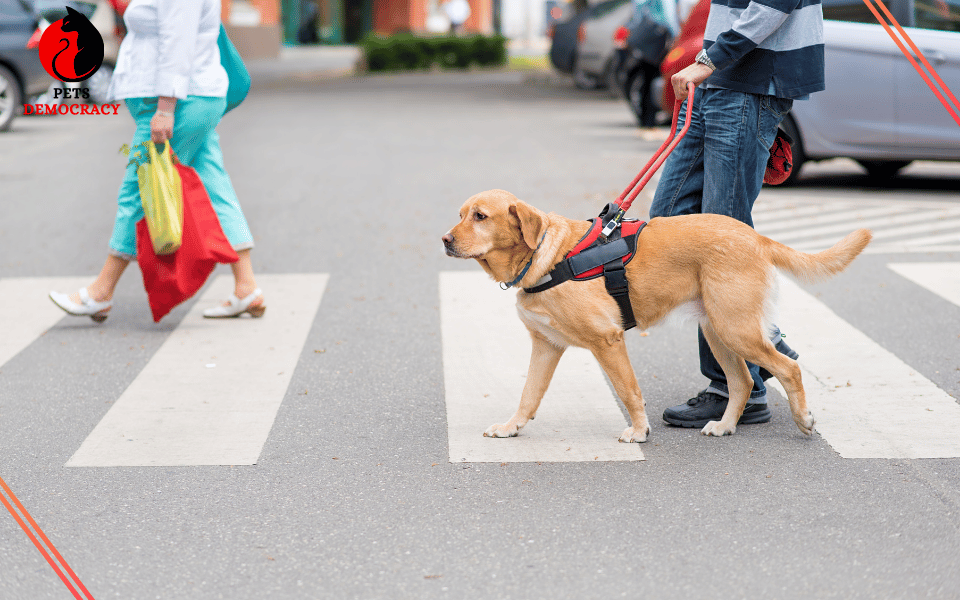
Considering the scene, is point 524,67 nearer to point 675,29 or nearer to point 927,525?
point 675,29

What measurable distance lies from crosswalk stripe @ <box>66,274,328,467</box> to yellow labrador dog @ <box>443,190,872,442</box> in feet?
3.84

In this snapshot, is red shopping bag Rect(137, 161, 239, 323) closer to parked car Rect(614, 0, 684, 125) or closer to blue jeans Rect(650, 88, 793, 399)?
blue jeans Rect(650, 88, 793, 399)

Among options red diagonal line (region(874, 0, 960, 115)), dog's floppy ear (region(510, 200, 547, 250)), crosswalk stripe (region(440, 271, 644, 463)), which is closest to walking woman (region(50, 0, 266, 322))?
crosswalk stripe (region(440, 271, 644, 463))

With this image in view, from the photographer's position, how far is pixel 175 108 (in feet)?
18.2

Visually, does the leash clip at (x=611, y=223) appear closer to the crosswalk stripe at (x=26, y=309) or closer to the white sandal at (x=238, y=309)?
the white sandal at (x=238, y=309)

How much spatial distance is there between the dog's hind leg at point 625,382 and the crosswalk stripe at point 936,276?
9.69 feet

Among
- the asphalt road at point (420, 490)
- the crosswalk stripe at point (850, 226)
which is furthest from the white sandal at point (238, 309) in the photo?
the crosswalk stripe at point (850, 226)

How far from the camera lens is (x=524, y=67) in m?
36.9

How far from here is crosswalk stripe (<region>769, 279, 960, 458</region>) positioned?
3.95m

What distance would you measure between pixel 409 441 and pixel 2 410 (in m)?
1.78

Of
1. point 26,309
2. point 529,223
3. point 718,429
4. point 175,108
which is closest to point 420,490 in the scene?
point 529,223

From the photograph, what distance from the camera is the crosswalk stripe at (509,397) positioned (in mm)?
3955

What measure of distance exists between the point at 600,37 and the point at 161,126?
1746 cm

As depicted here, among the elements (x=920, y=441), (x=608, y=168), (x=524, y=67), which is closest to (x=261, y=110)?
(x=608, y=168)
